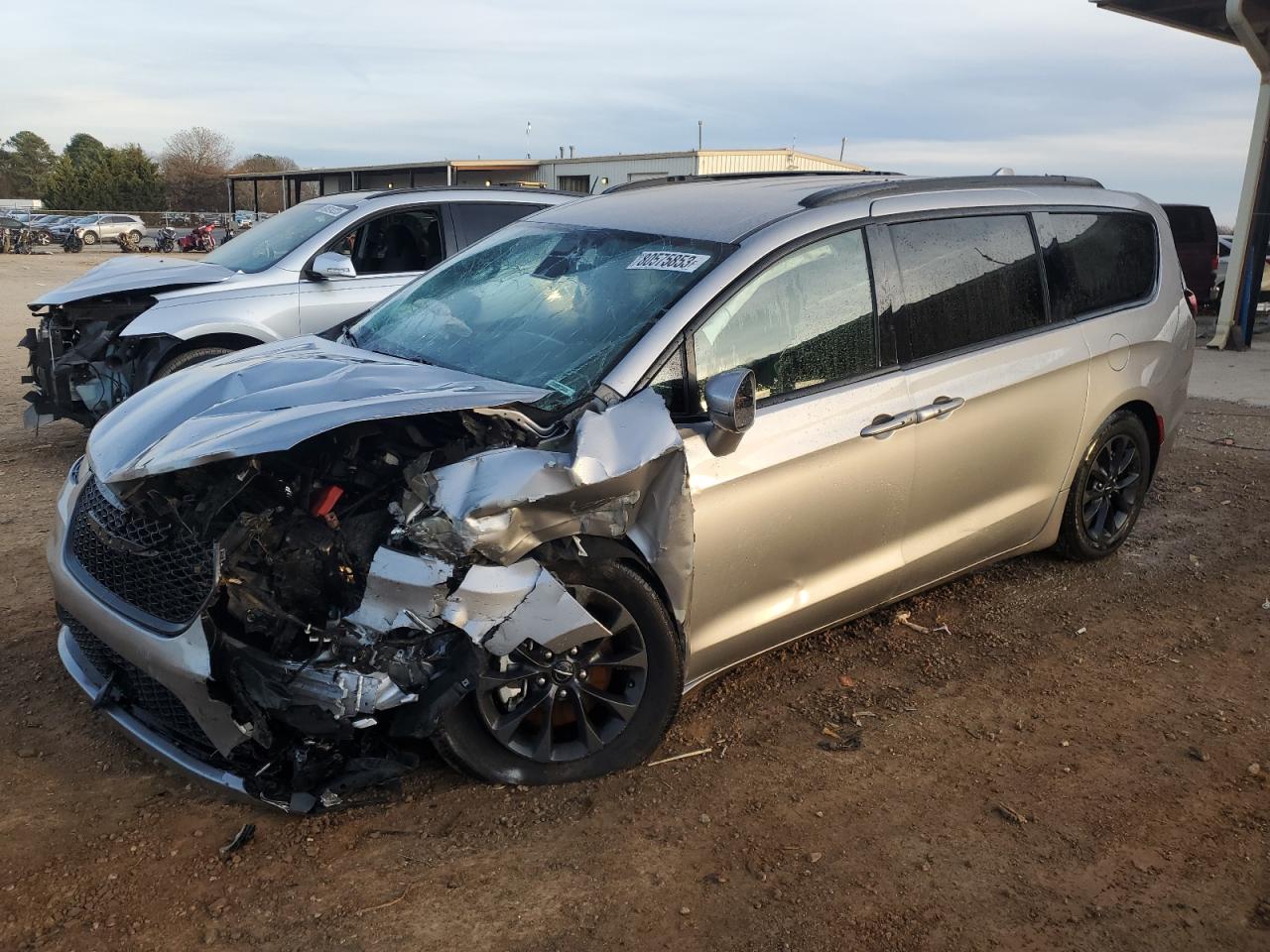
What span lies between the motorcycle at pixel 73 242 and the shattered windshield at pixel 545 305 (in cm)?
4022

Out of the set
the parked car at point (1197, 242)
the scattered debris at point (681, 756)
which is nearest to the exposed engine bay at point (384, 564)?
the scattered debris at point (681, 756)

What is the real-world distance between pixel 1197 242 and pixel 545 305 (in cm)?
1634

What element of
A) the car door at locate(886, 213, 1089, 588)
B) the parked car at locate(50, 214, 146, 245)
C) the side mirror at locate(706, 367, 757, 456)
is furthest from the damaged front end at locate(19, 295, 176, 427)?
the parked car at locate(50, 214, 146, 245)

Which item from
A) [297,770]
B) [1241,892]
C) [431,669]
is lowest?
[1241,892]

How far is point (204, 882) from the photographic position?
9.23ft

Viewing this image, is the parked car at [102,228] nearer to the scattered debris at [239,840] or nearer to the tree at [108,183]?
the tree at [108,183]

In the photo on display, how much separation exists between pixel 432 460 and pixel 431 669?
63 centimetres

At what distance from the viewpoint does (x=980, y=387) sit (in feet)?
13.4

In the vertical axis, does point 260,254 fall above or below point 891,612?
above

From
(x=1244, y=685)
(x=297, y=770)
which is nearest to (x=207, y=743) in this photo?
(x=297, y=770)

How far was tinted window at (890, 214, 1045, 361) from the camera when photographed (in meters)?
3.96

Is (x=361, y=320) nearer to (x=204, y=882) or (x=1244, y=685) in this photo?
(x=204, y=882)

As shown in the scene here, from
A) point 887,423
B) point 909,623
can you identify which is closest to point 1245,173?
point 909,623

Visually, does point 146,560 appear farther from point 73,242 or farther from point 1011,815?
point 73,242
